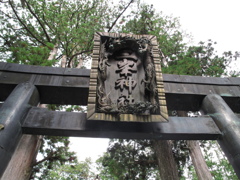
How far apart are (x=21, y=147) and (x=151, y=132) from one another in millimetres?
4047

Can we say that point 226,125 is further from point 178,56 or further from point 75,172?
point 75,172

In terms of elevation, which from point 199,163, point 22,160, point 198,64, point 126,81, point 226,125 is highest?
point 198,64

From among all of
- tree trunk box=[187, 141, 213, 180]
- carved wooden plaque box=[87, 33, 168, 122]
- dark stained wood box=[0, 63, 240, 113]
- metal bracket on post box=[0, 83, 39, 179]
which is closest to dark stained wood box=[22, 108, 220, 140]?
metal bracket on post box=[0, 83, 39, 179]

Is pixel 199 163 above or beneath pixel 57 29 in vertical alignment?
beneath

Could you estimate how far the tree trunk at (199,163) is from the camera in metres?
6.57

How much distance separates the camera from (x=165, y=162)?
231 inches

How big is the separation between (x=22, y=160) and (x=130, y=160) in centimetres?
505

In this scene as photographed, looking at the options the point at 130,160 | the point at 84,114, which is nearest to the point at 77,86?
the point at 84,114

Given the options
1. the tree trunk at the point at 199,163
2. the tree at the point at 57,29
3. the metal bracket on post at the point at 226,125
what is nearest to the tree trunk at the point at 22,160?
the tree at the point at 57,29

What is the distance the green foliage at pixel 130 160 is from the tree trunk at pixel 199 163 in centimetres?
183

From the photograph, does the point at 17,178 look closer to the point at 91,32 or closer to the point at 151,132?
the point at 151,132

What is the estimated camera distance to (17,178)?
4062mm

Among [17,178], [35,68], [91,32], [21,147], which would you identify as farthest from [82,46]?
[17,178]

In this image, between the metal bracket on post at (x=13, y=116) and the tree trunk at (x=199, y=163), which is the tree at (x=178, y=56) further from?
the metal bracket on post at (x=13, y=116)
